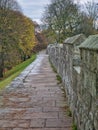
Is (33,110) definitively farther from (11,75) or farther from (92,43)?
(11,75)

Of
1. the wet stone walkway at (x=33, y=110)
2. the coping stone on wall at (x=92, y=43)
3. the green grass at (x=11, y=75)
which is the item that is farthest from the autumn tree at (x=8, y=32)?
the coping stone on wall at (x=92, y=43)

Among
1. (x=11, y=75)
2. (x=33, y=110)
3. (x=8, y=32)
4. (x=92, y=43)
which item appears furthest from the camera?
(x=8, y=32)

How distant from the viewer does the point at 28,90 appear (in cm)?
892

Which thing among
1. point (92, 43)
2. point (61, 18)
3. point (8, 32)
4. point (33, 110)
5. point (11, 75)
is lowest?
point (11, 75)

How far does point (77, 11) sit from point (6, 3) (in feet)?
23.9

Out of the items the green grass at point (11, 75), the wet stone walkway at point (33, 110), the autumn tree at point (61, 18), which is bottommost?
the green grass at point (11, 75)

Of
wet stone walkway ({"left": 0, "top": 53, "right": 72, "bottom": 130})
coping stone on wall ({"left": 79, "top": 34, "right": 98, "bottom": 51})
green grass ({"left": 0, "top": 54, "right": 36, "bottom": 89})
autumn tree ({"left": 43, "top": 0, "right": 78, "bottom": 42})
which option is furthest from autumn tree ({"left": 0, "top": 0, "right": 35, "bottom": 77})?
coping stone on wall ({"left": 79, "top": 34, "right": 98, "bottom": 51})

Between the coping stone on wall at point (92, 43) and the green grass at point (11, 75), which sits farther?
the green grass at point (11, 75)

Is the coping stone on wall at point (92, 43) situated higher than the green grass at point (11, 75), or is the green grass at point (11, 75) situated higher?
the coping stone on wall at point (92, 43)

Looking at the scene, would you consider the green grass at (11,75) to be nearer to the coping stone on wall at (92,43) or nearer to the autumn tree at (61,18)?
the autumn tree at (61,18)

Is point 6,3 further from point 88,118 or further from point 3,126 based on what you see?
point 88,118

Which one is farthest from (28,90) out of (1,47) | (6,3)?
(6,3)

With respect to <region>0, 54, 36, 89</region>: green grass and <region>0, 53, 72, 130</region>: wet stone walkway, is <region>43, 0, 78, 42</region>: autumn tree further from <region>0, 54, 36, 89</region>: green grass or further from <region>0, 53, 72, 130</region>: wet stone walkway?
<region>0, 53, 72, 130</region>: wet stone walkway

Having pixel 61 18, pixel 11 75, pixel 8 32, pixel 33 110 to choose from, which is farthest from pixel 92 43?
pixel 61 18
